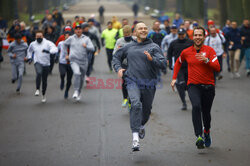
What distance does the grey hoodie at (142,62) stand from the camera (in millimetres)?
7840

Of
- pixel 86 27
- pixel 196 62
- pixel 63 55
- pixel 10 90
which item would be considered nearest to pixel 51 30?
pixel 86 27

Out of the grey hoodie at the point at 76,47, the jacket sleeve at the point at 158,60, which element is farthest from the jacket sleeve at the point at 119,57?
the grey hoodie at the point at 76,47

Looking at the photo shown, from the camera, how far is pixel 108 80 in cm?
1762

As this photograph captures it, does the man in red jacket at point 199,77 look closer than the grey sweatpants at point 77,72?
Yes

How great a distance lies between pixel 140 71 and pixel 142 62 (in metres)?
0.14

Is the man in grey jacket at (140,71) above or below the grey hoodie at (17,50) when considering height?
above

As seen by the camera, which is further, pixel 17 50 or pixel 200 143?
pixel 17 50

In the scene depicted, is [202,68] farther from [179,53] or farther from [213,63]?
[179,53]

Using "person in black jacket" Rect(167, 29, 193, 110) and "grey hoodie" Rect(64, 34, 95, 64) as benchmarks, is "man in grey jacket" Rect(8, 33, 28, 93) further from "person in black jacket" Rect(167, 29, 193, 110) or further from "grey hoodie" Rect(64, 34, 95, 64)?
"person in black jacket" Rect(167, 29, 193, 110)

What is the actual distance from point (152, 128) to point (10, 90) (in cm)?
707

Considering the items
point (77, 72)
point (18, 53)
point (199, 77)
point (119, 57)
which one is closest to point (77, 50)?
point (77, 72)

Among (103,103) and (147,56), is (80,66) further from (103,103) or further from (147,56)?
(147,56)

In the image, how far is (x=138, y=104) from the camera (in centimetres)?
775

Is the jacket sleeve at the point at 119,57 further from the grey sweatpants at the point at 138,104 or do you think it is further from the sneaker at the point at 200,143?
the sneaker at the point at 200,143
